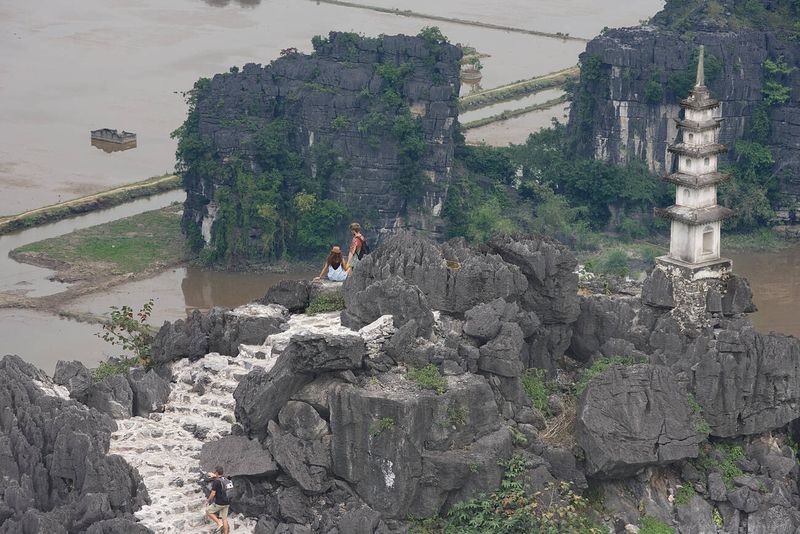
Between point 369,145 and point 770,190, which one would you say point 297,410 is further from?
point 770,190

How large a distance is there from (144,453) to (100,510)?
2.71 meters

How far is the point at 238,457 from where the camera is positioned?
38.2 m

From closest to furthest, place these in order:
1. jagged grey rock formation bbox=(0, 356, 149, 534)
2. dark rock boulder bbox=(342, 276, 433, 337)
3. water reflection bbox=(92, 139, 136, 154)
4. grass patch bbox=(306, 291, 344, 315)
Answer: jagged grey rock formation bbox=(0, 356, 149, 534) < dark rock boulder bbox=(342, 276, 433, 337) < grass patch bbox=(306, 291, 344, 315) < water reflection bbox=(92, 139, 136, 154)

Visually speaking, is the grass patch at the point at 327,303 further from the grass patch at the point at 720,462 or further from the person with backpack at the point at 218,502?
the grass patch at the point at 720,462

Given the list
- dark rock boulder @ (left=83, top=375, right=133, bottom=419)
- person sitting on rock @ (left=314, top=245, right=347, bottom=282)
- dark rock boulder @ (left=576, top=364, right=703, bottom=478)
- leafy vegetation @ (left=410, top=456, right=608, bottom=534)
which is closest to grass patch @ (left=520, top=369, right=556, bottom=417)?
dark rock boulder @ (left=576, top=364, right=703, bottom=478)

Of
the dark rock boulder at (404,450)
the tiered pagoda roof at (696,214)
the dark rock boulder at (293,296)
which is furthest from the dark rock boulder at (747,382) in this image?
the dark rock boulder at (293,296)

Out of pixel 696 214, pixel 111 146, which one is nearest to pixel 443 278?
pixel 696 214

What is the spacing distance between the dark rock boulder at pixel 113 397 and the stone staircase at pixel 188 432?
222mm

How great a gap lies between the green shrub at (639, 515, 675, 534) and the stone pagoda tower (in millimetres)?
5439

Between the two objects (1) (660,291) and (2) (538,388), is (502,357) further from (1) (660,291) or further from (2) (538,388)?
(1) (660,291)

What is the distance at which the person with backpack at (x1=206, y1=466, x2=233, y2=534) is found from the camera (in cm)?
3725

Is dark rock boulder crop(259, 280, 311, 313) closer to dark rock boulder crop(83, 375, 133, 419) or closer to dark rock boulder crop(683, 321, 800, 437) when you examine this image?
dark rock boulder crop(83, 375, 133, 419)

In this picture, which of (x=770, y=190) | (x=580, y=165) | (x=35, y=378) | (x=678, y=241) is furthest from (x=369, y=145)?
(x=35, y=378)

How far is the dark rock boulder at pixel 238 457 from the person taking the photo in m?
37.9
